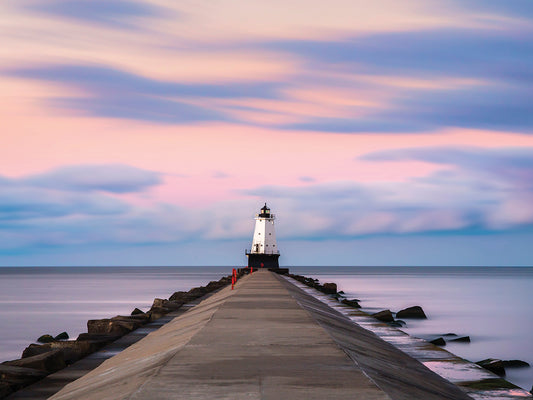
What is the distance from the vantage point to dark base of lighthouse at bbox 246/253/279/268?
221ft

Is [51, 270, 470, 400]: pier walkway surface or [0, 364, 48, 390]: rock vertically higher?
[51, 270, 470, 400]: pier walkway surface

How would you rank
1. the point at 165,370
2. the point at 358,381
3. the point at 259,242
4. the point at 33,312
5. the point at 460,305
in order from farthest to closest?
the point at 259,242 → the point at 460,305 → the point at 33,312 → the point at 165,370 → the point at 358,381

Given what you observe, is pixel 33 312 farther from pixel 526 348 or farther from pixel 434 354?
pixel 434 354

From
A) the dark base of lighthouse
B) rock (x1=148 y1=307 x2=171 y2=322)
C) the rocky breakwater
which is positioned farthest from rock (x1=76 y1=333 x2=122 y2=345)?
the dark base of lighthouse

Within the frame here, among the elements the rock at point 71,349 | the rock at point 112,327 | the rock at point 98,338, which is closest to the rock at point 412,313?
the rock at point 112,327

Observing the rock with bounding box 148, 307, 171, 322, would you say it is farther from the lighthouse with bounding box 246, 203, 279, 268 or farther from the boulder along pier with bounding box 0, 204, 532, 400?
the lighthouse with bounding box 246, 203, 279, 268

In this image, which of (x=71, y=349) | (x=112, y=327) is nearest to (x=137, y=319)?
(x=112, y=327)

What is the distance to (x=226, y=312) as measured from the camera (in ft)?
36.2

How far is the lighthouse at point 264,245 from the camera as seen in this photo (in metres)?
67.4

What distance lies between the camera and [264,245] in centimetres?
6738

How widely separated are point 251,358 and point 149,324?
9061mm

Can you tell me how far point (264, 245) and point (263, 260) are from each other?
1482 millimetres

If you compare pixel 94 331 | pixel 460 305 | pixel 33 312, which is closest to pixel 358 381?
pixel 94 331

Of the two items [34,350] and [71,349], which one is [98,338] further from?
[71,349]
